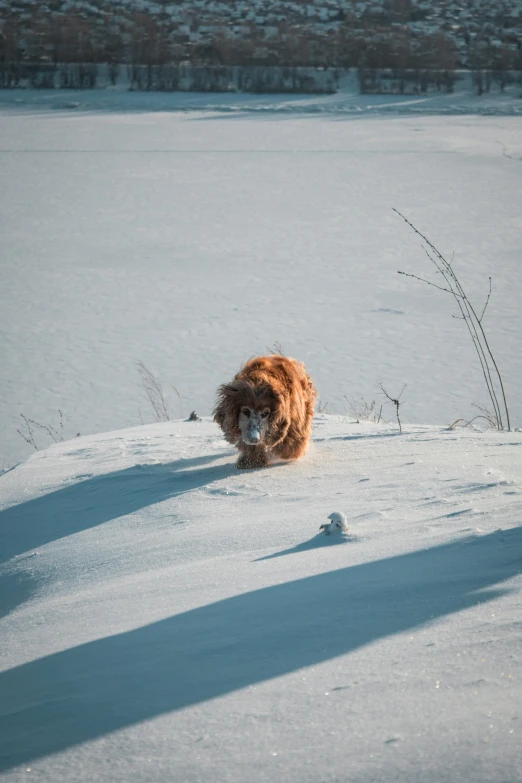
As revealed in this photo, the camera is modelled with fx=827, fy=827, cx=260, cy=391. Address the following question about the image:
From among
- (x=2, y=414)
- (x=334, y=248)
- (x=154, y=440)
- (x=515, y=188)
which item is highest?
(x=515, y=188)

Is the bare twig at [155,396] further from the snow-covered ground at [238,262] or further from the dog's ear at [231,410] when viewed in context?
the dog's ear at [231,410]

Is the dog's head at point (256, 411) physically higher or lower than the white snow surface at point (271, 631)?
higher

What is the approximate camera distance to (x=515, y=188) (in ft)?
64.1

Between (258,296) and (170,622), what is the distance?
1057cm

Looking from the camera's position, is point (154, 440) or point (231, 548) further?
point (154, 440)

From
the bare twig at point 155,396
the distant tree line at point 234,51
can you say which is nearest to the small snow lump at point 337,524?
the bare twig at point 155,396

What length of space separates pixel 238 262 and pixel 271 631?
1267 centimetres

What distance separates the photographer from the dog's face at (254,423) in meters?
4.16

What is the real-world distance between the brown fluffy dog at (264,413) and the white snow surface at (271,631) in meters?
0.30

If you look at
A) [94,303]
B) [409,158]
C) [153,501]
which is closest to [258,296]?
[94,303]

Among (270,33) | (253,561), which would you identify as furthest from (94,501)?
(270,33)

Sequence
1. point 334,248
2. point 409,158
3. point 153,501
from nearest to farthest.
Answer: point 153,501 < point 334,248 < point 409,158

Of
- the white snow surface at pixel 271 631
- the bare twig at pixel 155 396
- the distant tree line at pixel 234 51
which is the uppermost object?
the distant tree line at pixel 234 51

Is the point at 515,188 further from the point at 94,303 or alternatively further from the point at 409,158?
the point at 94,303
